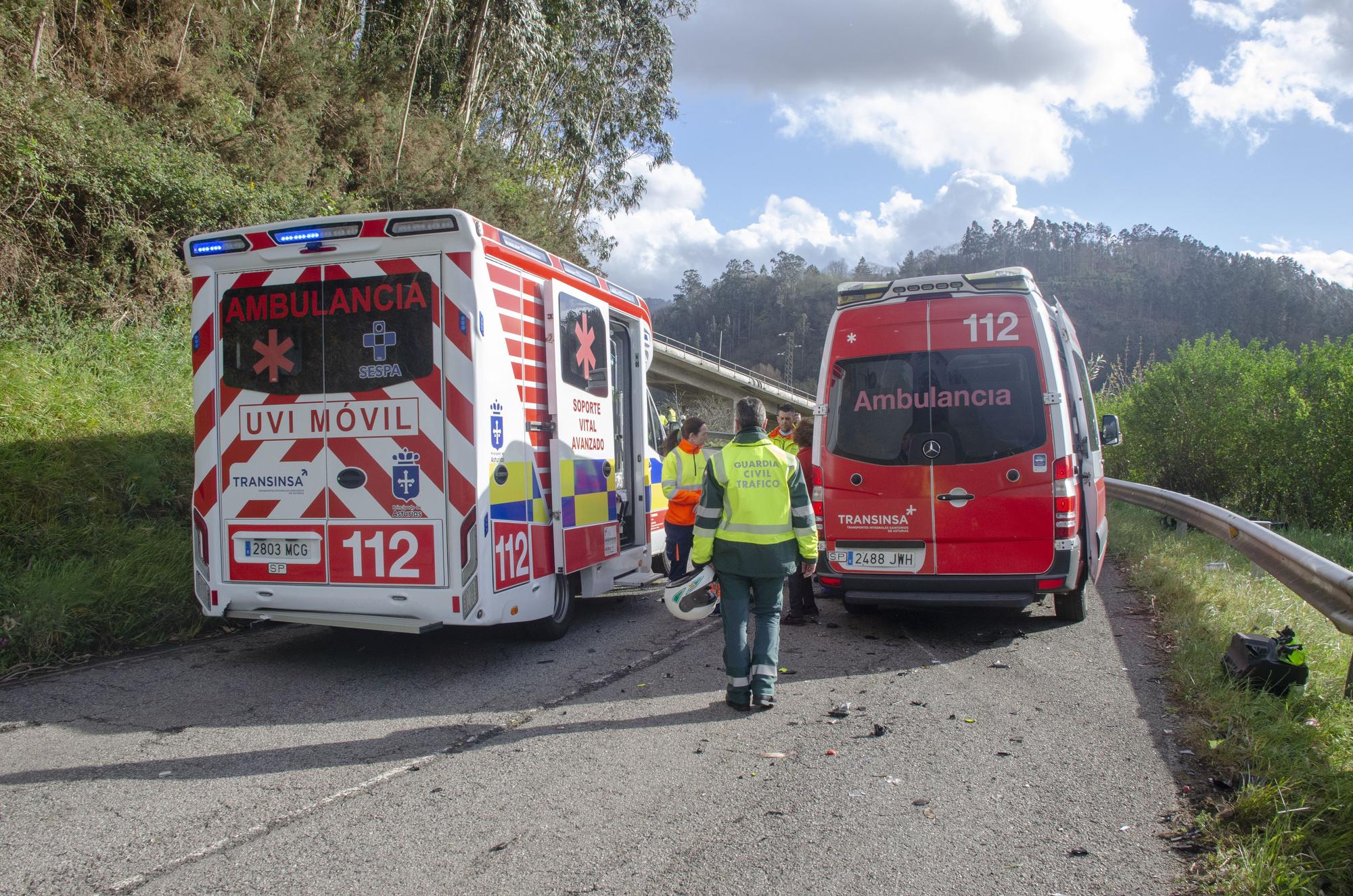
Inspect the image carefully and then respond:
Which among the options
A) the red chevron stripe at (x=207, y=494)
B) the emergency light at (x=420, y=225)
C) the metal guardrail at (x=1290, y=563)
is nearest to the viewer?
the metal guardrail at (x=1290, y=563)

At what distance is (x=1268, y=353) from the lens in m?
15.6

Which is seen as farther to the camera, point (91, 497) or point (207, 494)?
point (91, 497)

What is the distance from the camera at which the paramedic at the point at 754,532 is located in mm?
5156

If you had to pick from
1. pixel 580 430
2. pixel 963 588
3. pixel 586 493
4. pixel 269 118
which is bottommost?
pixel 963 588

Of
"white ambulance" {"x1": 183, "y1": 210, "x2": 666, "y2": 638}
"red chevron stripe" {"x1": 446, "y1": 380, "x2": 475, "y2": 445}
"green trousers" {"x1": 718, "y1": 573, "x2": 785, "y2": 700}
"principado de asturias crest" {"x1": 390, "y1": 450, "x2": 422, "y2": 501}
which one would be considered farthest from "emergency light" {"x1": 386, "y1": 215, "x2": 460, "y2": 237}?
"green trousers" {"x1": 718, "y1": 573, "x2": 785, "y2": 700}

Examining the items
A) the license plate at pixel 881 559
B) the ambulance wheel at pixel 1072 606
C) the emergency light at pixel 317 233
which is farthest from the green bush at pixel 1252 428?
the emergency light at pixel 317 233

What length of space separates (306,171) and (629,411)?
10.4 meters

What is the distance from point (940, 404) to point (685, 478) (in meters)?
2.31

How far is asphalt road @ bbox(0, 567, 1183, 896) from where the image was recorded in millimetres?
3105

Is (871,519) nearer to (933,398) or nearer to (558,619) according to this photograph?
(933,398)

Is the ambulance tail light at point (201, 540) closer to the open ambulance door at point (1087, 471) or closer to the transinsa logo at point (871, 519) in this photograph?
the transinsa logo at point (871, 519)

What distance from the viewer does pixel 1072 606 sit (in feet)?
22.9

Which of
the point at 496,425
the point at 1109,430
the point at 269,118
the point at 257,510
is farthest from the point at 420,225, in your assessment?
the point at 269,118

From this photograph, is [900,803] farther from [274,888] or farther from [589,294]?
[589,294]
